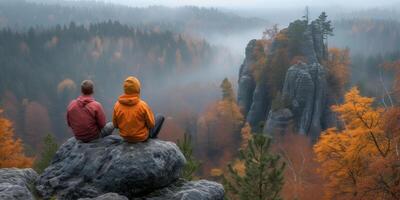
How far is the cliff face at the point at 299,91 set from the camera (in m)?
54.9

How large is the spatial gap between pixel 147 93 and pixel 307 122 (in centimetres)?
8573

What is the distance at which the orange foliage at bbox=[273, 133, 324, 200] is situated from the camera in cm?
3155

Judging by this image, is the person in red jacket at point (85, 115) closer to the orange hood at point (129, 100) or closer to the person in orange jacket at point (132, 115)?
the person in orange jacket at point (132, 115)

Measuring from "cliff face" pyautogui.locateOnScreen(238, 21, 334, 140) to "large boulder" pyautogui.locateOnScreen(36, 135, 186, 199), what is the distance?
143 feet

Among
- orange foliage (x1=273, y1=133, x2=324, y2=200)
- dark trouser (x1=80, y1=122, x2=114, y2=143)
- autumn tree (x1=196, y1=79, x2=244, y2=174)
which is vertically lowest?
autumn tree (x1=196, y1=79, x2=244, y2=174)

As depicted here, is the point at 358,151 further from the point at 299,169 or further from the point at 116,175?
the point at 116,175

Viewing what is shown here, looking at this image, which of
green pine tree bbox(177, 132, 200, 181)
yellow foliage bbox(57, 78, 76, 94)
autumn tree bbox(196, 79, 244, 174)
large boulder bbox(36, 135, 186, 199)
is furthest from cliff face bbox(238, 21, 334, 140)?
yellow foliage bbox(57, 78, 76, 94)

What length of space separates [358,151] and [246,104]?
41808mm

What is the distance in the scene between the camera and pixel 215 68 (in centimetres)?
16975

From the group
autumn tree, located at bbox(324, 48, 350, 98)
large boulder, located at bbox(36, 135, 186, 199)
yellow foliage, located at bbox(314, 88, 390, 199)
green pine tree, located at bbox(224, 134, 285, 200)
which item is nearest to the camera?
large boulder, located at bbox(36, 135, 186, 199)

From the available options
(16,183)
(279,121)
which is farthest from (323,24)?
(16,183)

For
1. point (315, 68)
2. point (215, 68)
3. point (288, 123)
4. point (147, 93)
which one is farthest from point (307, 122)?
point (215, 68)

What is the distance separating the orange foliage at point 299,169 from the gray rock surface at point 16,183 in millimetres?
15246

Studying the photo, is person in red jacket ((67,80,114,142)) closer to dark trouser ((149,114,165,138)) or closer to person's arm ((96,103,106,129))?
person's arm ((96,103,106,129))
